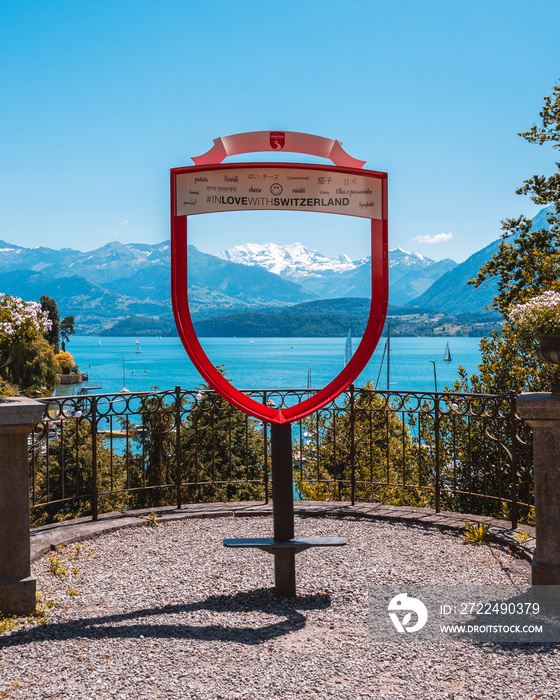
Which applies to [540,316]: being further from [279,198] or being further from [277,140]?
[277,140]

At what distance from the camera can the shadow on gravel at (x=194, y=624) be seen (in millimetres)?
3426

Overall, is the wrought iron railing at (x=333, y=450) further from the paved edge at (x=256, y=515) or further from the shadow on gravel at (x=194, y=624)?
the shadow on gravel at (x=194, y=624)

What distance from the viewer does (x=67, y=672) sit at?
9.80 ft

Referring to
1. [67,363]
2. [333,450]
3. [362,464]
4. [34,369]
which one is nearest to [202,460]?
[333,450]

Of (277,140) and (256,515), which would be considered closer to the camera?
(277,140)

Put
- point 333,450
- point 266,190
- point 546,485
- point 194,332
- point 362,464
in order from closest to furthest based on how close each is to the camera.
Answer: point 546,485, point 266,190, point 194,332, point 333,450, point 362,464

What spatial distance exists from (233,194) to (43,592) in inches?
126

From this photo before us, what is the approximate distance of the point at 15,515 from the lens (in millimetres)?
3680

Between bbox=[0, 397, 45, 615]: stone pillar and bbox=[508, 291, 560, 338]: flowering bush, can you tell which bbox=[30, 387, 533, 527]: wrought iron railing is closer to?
bbox=[0, 397, 45, 615]: stone pillar

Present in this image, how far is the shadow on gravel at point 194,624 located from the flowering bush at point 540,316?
237 centimetres

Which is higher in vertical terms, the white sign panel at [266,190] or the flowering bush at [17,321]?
the white sign panel at [266,190]

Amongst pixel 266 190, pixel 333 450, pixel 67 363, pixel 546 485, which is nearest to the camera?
pixel 546 485

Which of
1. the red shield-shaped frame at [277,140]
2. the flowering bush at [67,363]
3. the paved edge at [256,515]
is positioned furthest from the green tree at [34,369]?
the red shield-shaped frame at [277,140]

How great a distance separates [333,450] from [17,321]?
5590mm
